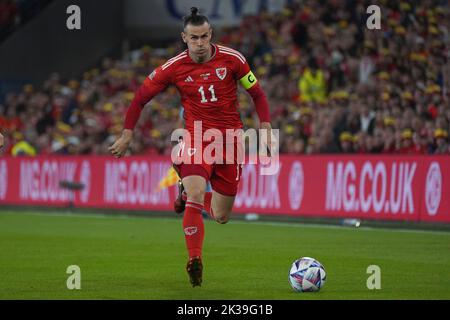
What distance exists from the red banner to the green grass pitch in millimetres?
745

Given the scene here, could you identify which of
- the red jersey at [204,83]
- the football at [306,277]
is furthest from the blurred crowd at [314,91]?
the football at [306,277]

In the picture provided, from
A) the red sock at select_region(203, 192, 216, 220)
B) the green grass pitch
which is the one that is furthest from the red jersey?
the green grass pitch

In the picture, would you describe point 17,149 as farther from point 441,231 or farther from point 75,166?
point 441,231

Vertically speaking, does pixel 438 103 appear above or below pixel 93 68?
below

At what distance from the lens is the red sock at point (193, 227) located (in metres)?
11.0

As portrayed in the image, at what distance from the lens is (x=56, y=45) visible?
3659cm

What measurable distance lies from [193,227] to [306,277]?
1318mm

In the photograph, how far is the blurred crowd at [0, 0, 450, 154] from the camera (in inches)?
854

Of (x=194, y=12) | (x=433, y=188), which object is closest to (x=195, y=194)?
(x=194, y=12)

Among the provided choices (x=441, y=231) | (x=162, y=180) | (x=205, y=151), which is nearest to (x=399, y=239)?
(x=441, y=231)

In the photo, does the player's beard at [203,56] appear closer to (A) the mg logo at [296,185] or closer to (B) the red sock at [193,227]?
(B) the red sock at [193,227]
